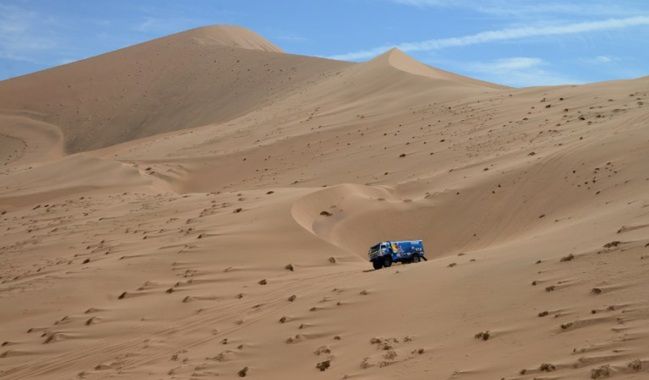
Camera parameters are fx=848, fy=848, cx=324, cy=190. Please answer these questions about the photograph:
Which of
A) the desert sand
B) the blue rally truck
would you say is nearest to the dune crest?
the desert sand

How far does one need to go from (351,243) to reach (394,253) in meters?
3.21

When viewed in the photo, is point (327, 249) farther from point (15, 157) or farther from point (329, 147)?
point (15, 157)

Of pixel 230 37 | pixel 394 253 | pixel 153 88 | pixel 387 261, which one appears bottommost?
pixel 387 261

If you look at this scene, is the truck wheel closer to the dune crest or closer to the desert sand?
the desert sand

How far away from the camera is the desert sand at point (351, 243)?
10406 millimetres

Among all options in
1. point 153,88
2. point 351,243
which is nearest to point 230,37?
point 153,88

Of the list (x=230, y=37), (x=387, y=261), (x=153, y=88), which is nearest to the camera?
(x=387, y=261)

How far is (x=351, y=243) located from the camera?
63.4 feet

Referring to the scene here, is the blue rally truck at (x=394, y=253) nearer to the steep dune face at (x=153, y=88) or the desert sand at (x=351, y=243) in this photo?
the desert sand at (x=351, y=243)

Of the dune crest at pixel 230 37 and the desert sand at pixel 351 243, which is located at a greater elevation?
the dune crest at pixel 230 37

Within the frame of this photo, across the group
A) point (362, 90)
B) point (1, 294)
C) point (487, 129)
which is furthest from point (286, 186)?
point (362, 90)

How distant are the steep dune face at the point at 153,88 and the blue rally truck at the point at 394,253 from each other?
28880 mm

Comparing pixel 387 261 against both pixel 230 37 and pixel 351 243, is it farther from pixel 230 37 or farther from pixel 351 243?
pixel 230 37

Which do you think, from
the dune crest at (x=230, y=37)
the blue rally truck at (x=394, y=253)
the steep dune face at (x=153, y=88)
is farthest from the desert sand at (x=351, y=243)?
the dune crest at (x=230, y=37)
